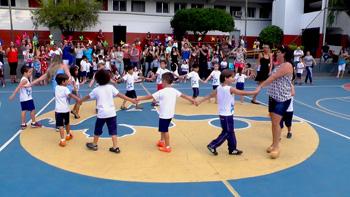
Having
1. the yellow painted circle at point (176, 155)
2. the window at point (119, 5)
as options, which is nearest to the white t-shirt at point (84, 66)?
the yellow painted circle at point (176, 155)

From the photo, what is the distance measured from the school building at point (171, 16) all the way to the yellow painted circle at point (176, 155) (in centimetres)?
2361

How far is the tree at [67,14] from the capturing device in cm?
2725

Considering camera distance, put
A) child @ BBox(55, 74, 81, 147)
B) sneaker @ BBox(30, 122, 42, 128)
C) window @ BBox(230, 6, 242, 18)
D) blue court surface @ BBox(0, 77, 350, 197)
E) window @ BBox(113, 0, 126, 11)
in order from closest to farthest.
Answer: blue court surface @ BBox(0, 77, 350, 197) < child @ BBox(55, 74, 81, 147) < sneaker @ BBox(30, 122, 42, 128) < window @ BBox(113, 0, 126, 11) < window @ BBox(230, 6, 242, 18)

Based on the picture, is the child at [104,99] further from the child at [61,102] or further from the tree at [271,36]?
the tree at [271,36]

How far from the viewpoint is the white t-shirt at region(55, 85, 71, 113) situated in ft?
25.6

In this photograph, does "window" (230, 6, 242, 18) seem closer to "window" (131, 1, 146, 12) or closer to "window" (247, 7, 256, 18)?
"window" (247, 7, 256, 18)

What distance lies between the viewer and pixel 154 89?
56.5 ft

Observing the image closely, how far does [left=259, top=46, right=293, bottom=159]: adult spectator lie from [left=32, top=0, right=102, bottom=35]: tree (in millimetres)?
23615

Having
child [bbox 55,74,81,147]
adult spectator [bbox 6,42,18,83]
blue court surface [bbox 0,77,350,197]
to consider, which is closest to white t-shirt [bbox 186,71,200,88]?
blue court surface [bbox 0,77,350,197]

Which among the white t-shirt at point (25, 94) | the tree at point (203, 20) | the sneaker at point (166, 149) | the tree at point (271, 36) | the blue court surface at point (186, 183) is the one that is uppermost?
the tree at point (203, 20)

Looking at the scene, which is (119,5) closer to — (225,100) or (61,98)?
(61,98)

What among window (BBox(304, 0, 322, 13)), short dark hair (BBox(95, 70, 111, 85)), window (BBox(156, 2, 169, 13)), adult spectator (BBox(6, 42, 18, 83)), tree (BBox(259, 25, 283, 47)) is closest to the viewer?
short dark hair (BBox(95, 70, 111, 85))

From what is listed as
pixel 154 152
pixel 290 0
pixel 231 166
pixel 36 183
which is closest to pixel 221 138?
pixel 231 166

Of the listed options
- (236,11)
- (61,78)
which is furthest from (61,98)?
(236,11)
